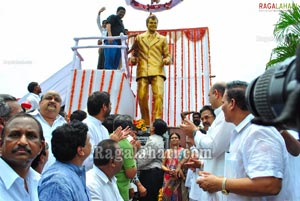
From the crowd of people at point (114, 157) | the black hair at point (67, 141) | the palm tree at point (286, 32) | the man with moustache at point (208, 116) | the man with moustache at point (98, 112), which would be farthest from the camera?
the palm tree at point (286, 32)

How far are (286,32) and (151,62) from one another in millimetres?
2540

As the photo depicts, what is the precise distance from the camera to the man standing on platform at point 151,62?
328 inches

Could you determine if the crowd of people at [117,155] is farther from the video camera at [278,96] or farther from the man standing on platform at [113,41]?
the man standing on platform at [113,41]

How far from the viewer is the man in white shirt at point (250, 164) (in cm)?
235

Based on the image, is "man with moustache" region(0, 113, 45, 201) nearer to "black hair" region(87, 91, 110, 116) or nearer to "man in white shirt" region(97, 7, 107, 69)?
"black hair" region(87, 91, 110, 116)

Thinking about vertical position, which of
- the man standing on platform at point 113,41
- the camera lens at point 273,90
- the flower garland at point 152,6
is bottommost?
the camera lens at point 273,90

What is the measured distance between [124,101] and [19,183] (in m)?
5.84

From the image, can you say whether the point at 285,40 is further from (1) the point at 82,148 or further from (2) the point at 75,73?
(1) the point at 82,148

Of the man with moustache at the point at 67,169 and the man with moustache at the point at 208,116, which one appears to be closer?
the man with moustache at the point at 67,169

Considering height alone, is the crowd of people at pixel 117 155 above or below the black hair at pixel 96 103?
below

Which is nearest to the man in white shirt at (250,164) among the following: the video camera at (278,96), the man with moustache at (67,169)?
the man with moustache at (67,169)

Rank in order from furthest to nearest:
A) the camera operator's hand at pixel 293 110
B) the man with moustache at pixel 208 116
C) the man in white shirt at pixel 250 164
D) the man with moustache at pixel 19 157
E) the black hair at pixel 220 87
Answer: the man with moustache at pixel 208 116 → the black hair at pixel 220 87 → the man in white shirt at pixel 250 164 → the man with moustache at pixel 19 157 → the camera operator's hand at pixel 293 110

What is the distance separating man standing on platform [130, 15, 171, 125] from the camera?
8.34 metres

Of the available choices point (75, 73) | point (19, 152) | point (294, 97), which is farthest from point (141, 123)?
point (294, 97)
